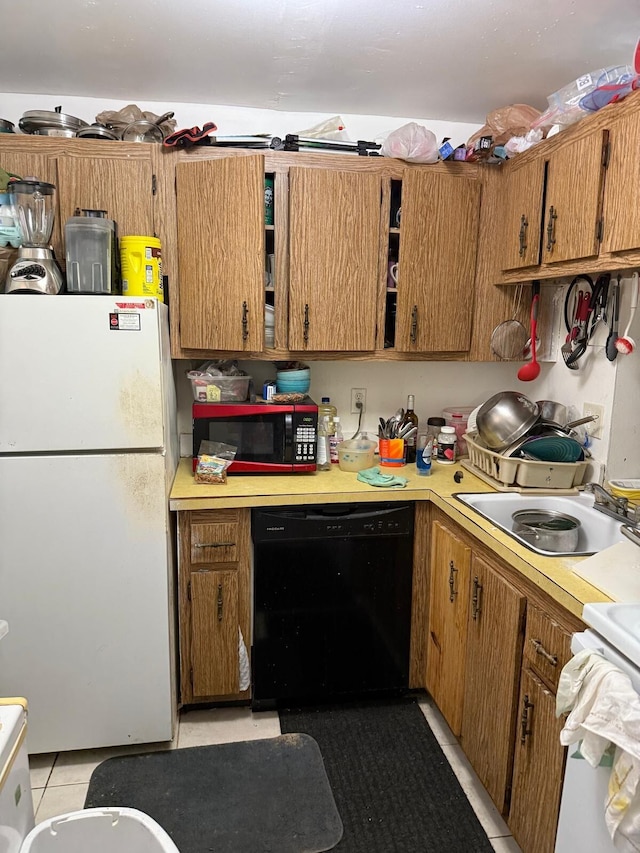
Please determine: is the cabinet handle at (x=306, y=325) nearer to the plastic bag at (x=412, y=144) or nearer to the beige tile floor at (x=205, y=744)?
the plastic bag at (x=412, y=144)

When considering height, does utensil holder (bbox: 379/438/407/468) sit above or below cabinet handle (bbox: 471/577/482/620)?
above

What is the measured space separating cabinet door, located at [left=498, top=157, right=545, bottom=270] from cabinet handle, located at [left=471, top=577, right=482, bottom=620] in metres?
1.17

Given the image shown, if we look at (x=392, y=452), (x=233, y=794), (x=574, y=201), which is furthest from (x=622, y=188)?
(x=233, y=794)

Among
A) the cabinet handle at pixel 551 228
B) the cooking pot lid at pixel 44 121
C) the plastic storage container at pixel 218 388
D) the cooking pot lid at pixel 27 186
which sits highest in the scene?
the cooking pot lid at pixel 44 121

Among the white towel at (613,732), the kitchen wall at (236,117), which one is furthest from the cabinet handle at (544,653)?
the kitchen wall at (236,117)

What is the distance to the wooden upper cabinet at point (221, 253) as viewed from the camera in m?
2.19

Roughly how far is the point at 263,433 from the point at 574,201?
1351mm

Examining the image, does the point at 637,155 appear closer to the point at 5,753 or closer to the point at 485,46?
the point at 485,46

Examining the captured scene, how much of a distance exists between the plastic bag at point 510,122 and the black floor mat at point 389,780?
2264 millimetres

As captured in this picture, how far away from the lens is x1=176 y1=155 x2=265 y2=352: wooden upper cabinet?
7.18ft

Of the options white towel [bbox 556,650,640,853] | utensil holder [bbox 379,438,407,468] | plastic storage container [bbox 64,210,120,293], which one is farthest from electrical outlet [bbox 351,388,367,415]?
white towel [bbox 556,650,640,853]

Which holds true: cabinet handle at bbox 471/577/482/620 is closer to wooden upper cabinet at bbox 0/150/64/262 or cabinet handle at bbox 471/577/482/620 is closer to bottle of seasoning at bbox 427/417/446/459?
bottle of seasoning at bbox 427/417/446/459

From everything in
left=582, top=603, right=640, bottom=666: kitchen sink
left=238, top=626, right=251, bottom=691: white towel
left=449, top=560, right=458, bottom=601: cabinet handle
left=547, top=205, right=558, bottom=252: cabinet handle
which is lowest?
left=238, top=626, right=251, bottom=691: white towel

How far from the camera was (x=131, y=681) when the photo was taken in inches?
82.0
